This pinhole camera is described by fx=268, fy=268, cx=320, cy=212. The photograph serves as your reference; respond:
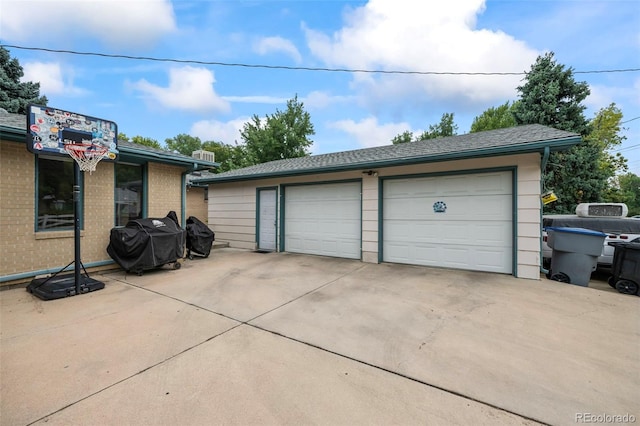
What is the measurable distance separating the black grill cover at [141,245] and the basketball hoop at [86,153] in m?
1.44

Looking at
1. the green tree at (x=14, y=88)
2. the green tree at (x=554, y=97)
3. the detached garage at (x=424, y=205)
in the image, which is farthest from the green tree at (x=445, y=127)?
the green tree at (x=14, y=88)

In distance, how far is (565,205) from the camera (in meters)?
11.7

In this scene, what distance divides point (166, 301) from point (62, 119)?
3385mm

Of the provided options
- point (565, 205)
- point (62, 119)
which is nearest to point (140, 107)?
point (62, 119)

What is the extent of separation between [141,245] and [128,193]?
179cm

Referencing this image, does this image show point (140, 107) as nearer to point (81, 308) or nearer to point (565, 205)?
point (81, 308)

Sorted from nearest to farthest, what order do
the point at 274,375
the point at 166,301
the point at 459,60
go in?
the point at 274,375 → the point at 166,301 → the point at 459,60

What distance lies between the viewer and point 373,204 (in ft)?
23.0

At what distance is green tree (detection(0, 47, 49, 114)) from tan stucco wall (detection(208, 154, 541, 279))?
12.9m

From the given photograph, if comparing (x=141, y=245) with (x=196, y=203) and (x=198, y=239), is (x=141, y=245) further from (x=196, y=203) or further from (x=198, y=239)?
(x=196, y=203)

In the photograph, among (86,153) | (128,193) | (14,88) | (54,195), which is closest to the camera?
(86,153)

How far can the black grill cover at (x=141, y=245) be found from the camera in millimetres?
5379

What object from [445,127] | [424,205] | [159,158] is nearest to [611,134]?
[445,127]

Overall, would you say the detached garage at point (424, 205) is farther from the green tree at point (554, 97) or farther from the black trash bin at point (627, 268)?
the green tree at point (554, 97)
